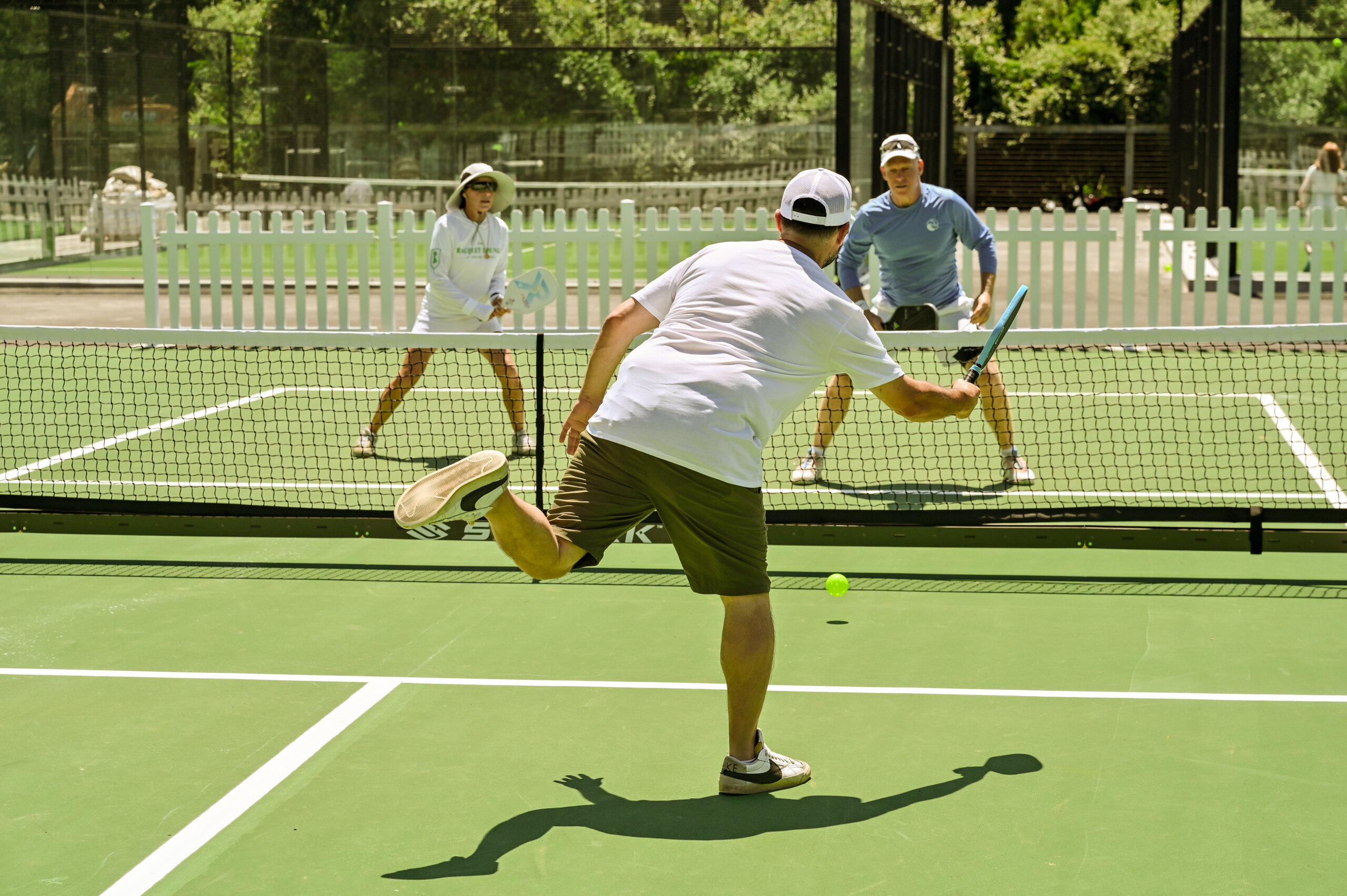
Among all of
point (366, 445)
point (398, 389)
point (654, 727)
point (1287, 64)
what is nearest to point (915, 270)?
point (398, 389)

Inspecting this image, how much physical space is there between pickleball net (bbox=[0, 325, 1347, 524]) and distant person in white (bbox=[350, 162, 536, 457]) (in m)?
0.15

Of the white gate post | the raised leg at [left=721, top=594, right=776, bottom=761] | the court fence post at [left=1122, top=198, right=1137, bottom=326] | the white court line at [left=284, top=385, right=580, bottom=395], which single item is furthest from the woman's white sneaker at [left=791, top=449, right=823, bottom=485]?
the white gate post

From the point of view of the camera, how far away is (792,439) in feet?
35.4

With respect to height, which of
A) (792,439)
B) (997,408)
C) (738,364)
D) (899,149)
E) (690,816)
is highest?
(899,149)

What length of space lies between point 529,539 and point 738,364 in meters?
0.79

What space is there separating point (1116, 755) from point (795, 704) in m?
1.12

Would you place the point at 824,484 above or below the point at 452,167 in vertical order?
below

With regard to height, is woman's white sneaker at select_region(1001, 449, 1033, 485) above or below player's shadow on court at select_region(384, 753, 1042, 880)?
above

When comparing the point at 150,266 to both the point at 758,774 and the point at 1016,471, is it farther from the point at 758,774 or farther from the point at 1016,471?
the point at 758,774

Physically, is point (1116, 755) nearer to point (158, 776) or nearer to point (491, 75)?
point (158, 776)

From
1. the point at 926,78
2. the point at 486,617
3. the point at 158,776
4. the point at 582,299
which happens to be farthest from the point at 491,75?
the point at 158,776

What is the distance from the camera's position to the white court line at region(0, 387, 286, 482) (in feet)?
31.5

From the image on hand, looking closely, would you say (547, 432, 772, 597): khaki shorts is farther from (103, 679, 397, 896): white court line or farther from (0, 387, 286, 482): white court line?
(0, 387, 286, 482): white court line

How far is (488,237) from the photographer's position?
10250 millimetres
